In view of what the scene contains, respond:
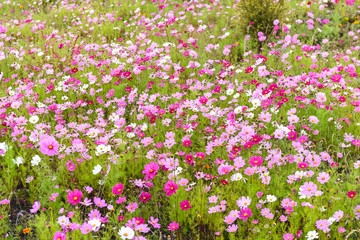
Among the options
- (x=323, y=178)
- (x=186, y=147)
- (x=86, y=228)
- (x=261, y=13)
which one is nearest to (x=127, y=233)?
(x=86, y=228)

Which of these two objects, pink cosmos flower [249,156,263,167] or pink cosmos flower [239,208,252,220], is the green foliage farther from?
pink cosmos flower [239,208,252,220]

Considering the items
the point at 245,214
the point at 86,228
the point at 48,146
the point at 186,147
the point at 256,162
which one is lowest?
the point at 186,147

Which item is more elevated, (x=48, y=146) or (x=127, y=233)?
(x=48, y=146)

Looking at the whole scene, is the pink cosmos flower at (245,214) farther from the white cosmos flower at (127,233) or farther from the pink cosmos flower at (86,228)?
the pink cosmos flower at (86,228)

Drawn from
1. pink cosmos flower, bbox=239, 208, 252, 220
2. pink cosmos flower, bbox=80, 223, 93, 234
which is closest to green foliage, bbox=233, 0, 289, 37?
pink cosmos flower, bbox=239, 208, 252, 220

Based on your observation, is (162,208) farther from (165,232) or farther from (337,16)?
(337,16)

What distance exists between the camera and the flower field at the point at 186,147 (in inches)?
78.3

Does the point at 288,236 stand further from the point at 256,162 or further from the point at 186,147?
the point at 186,147

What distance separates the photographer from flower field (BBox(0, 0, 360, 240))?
1.99 meters

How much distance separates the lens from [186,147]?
276 cm

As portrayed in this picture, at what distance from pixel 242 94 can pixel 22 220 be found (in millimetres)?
2419

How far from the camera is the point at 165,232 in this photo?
2219 millimetres

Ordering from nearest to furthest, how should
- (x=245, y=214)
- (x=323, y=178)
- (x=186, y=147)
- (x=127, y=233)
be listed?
(x=127, y=233) → (x=245, y=214) → (x=323, y=178) → (x=186, y=147)

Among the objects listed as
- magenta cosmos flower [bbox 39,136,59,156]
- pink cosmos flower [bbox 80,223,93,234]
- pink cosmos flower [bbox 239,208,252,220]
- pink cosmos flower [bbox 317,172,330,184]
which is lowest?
pink cosmos flower [bbox 317,172,330,184]
